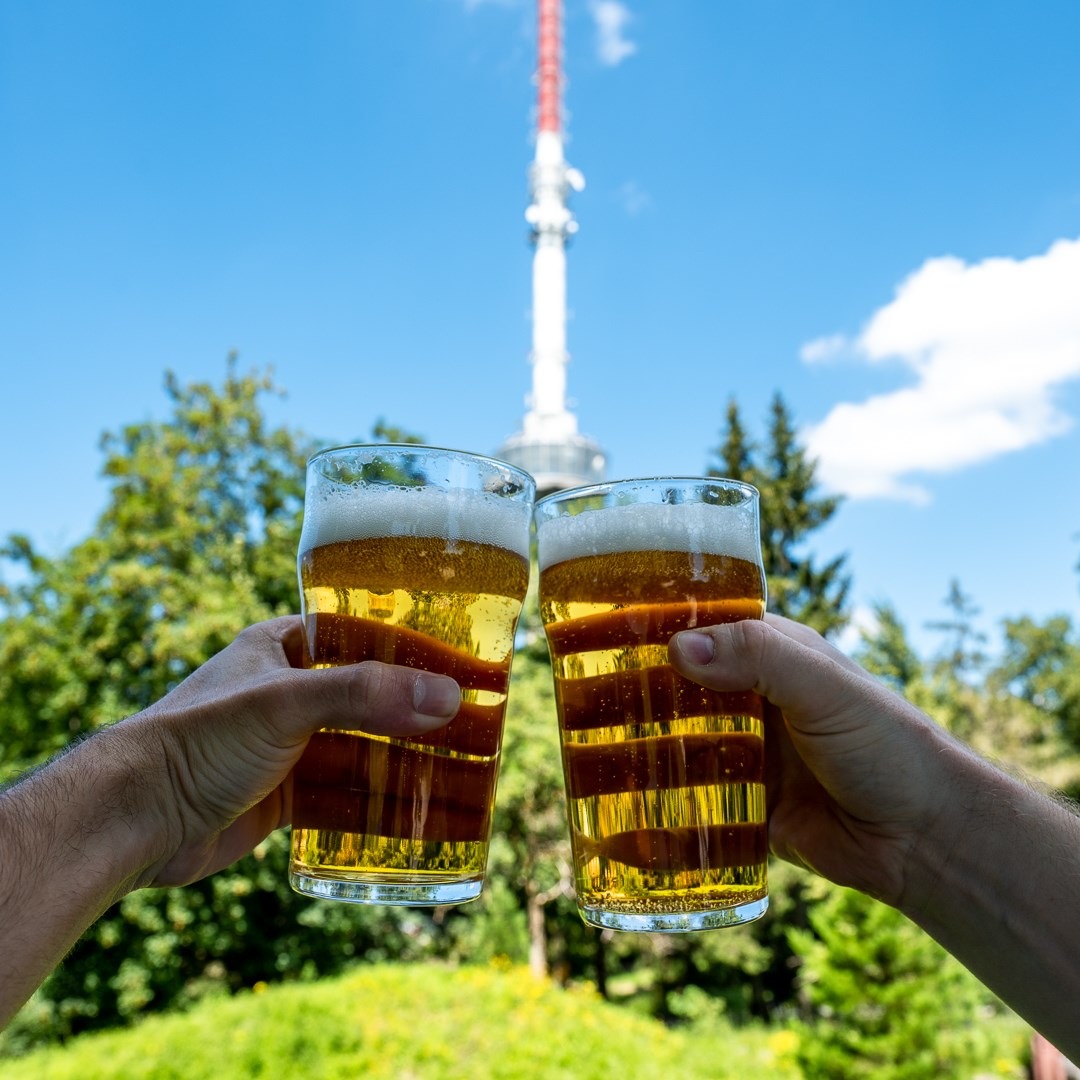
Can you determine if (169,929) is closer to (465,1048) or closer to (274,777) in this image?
(465,1048)

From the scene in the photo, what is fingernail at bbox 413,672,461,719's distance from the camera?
1.31 meters

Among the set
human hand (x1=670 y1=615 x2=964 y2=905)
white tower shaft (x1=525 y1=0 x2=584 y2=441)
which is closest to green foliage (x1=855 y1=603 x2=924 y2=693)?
human hand (x1=670 y1=615 x2=964 y2=905)

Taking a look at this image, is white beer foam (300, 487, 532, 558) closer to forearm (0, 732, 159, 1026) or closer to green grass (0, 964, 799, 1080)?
forearm (0, 732, 159, 1026)

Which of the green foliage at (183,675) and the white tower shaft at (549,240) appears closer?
the green foliage at (183,675)

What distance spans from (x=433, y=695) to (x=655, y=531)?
43cm

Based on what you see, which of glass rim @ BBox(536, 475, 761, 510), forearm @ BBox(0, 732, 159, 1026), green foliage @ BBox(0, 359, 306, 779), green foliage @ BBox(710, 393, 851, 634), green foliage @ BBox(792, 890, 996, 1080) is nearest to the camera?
forearm @ BBox(0, 732, 159, 1026)

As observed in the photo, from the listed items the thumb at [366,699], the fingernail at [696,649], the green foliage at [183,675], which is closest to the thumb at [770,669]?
the fingernail at [696,649]

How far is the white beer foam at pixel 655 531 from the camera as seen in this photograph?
1466mm

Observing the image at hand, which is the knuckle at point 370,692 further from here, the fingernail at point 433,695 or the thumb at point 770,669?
the thumb at point 770,669

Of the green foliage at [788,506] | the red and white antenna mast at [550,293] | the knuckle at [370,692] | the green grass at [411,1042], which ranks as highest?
the red and white antenna mast at [550,293]

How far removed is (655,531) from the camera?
1466 millimetres

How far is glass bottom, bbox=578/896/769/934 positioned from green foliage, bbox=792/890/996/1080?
25.1 feet

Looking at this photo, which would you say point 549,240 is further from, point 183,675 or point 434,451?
point 434,451

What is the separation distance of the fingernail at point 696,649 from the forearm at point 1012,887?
1.52ft
